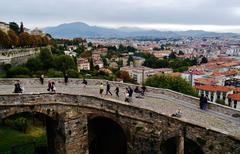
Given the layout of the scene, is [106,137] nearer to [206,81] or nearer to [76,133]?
[76,133]

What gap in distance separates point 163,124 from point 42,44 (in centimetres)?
5655

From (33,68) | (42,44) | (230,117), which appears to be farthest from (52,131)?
(42,44)

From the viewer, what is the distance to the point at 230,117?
1730 centimetres

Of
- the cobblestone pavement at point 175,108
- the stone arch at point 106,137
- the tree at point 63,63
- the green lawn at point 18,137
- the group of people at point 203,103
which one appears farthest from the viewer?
the tree at point 63,63

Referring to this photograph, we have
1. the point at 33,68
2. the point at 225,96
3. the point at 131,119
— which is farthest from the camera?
the point at 225,96

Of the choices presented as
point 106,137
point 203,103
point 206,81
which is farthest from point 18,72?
point 206,81

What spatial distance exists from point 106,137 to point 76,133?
3671 millimetres

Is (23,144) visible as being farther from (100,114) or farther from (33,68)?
Answer: (33,68)

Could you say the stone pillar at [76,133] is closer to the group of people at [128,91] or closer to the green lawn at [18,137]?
the group of people at [128,91]

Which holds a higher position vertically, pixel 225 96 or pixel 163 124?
pixel 163 124

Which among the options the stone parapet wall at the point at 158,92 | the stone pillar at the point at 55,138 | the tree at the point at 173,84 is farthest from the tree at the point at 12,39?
the stone pillar at the point at 55,138

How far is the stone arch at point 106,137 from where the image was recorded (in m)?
21.2

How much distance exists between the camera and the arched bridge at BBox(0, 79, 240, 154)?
15352 millimetres

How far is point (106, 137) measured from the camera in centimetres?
2184
